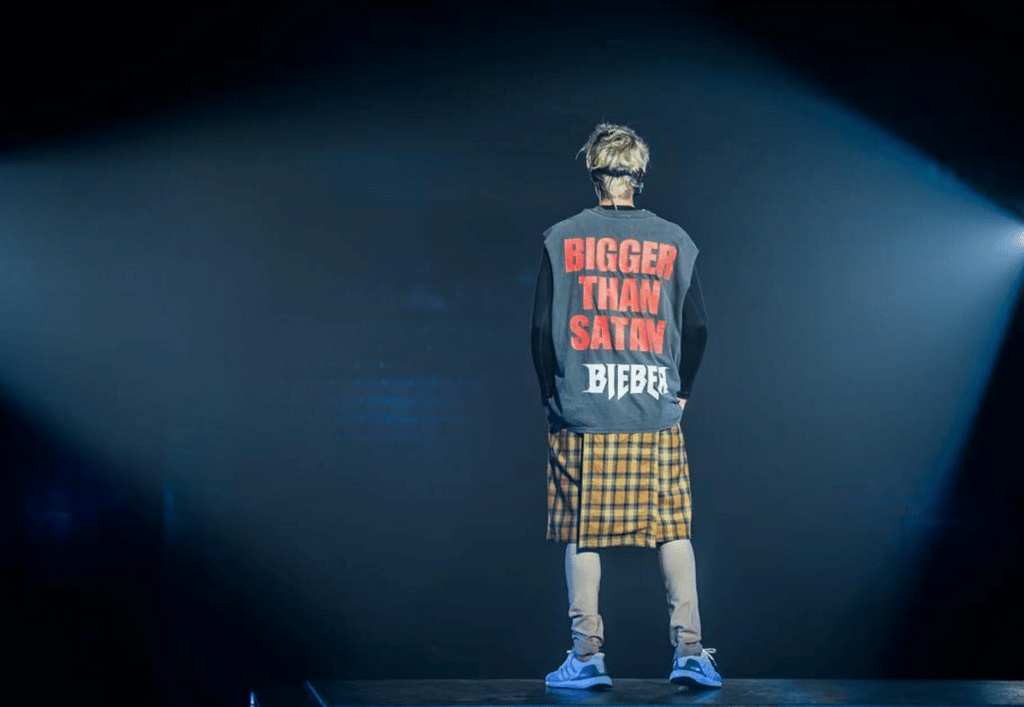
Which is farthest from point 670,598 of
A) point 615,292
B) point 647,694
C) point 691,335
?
point 615,292

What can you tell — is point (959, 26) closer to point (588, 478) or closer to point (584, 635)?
point (588, 478)

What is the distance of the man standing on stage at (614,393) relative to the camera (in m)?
3.54

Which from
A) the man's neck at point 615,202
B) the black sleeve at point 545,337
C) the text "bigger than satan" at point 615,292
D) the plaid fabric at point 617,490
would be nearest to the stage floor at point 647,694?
the plaid fabric at point 617,490

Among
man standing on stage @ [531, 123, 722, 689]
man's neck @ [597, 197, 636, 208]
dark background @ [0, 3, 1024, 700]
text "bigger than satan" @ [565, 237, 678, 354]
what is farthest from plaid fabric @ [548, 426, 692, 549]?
dark background @ [0, 3, 1024, 700]

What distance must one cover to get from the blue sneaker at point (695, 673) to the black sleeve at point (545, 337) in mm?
853

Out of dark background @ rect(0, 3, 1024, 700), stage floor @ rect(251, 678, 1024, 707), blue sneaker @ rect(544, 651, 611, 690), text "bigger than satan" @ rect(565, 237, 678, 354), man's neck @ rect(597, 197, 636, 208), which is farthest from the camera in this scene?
dark background @ rect(0, 3, 1024, 700)

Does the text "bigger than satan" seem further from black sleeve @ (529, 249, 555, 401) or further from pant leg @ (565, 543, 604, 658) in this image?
pant leg @ (565, 543, 604, 658)

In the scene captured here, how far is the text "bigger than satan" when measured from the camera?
362 centimetres

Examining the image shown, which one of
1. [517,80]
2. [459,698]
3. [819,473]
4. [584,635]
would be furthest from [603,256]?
[819,473]

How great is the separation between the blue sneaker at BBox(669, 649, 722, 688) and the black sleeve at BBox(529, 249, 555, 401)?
0.85 m

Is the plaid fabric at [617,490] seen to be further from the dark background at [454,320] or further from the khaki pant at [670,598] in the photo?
the dark background at [454,320]

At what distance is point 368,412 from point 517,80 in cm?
149

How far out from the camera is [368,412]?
5.16m

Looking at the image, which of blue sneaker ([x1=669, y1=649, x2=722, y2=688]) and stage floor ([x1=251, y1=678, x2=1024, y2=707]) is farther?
blue sneaker ([x1=669, y1=649, x2=722, y2=688])
